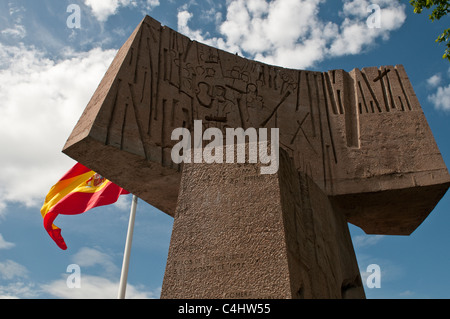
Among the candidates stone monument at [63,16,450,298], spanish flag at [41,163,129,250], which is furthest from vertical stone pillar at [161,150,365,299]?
spanish flag at [41,163,129,250]

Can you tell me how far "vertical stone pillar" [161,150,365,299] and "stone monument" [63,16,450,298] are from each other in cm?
2

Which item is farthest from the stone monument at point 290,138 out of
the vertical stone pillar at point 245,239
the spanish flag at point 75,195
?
the spanish flag at point 75,195

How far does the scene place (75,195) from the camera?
33.7 ft

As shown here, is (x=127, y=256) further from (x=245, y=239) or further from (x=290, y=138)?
(x=245, y=239)

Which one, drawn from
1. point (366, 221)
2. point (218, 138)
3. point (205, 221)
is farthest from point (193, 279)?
point (366, 221)

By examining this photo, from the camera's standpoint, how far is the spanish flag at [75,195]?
9836 mm

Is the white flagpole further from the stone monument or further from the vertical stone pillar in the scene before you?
the vertical stone pillar

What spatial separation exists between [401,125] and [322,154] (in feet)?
3.98

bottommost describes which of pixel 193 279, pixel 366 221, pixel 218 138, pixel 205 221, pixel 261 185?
pixel 193 279

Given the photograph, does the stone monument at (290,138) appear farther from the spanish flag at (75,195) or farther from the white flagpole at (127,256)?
the spanish flag at (75,195)

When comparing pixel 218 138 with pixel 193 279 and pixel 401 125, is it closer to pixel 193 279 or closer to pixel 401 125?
pixel 401 125

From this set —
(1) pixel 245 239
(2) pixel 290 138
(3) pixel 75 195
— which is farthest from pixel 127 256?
(1) pixel 245 239

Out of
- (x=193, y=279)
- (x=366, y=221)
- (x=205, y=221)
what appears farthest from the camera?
(x=366, y=221)
